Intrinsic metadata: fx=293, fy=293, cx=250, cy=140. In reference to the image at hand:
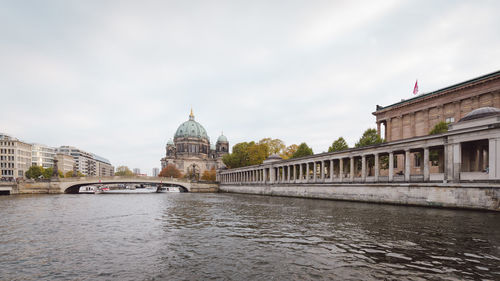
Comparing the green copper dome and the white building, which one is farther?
the green copper dome

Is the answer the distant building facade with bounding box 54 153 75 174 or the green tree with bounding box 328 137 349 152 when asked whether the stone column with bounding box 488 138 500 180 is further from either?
the distant building facade with bounding box 54 153 75 174

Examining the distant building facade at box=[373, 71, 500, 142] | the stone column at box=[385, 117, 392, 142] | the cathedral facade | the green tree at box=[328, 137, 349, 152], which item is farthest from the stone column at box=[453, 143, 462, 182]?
the cathedral facade

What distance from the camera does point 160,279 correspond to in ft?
29.5

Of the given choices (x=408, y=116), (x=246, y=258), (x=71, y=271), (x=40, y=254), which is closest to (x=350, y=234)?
(x=246, y=258)

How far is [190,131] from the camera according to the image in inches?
7343

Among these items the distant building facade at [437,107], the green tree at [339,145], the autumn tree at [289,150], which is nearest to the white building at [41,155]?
the autumn tree at [289,150]

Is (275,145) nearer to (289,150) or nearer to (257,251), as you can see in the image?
(289,150)

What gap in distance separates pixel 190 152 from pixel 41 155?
75.3 m

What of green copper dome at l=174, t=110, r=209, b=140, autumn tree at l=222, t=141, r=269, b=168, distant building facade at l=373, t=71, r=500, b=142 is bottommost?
autumn tree at l=222, t=141, r=269, b=168

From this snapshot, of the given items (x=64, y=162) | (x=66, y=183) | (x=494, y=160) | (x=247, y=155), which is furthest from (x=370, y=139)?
(x=64, y=162)

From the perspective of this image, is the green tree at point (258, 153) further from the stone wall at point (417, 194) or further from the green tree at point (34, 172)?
the green tree at point (34, 172)

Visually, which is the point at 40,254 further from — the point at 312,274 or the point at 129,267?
the point at 312,274

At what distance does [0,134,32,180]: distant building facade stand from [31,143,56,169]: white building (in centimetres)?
1638

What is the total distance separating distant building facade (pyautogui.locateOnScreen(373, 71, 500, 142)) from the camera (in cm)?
4294
